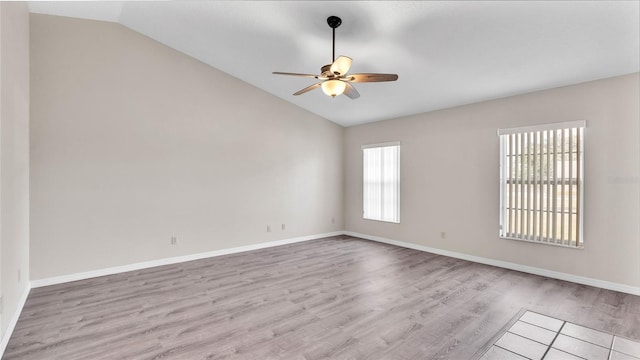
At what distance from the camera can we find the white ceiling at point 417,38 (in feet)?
9.56

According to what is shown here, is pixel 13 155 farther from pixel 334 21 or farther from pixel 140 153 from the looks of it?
pixel 334 21

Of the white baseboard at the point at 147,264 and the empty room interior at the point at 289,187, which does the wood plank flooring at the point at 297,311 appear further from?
the white baseboard at the point at 147,264

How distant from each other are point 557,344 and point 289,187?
483cm

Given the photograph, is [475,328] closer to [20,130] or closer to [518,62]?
[518,62]

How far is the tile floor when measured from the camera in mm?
2367

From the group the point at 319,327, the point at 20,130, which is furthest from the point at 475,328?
the point at 20,130

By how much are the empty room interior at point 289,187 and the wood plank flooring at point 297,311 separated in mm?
28

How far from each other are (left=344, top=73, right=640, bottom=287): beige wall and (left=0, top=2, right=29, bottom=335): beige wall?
18.5ft

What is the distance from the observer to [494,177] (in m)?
4.81

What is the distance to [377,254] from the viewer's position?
5484mm

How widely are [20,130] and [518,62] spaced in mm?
5699

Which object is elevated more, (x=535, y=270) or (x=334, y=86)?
(x=334, y=86)

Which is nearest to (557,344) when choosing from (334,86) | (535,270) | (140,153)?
(535,270)

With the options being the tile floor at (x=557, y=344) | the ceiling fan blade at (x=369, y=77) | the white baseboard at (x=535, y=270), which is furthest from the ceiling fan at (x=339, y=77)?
the white baseboard at (x=535, y=270)
